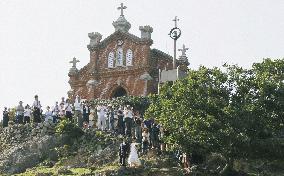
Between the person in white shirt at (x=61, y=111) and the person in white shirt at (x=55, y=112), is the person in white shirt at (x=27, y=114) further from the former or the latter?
the person in white shirt at (x=61, y=111)

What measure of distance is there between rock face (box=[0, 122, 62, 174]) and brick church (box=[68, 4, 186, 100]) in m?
12.3

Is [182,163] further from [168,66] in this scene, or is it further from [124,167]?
[168,66]

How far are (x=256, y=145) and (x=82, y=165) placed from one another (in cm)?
843

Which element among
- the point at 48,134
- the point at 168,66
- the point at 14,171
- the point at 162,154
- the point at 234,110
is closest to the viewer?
the point at 234,110

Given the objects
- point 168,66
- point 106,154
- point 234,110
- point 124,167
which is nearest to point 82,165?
point 106,154

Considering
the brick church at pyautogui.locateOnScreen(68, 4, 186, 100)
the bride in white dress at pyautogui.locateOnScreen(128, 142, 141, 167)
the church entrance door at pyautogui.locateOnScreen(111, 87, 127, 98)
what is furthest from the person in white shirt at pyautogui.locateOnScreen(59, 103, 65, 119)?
the church entrance door at pyautogui.locateOnScreen(111, 87, 127, 98)

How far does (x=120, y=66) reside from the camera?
46.2 meters

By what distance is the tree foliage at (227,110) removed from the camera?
25078 millimetres

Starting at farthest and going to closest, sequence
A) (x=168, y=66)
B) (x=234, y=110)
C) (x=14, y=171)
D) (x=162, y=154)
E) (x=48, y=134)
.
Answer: (x=168, y=66)
(x=48, y=134)
(x=14, y=171)
(x=162, y=154)
(x=234, y=110)

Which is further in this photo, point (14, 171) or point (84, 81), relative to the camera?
point (84, 81)

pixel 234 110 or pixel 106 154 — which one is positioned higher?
pixel 234 110

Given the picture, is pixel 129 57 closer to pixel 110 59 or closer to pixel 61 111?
pixel 110 59

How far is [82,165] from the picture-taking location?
28172mm

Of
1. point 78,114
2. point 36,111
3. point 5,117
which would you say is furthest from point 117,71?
point 78,114
